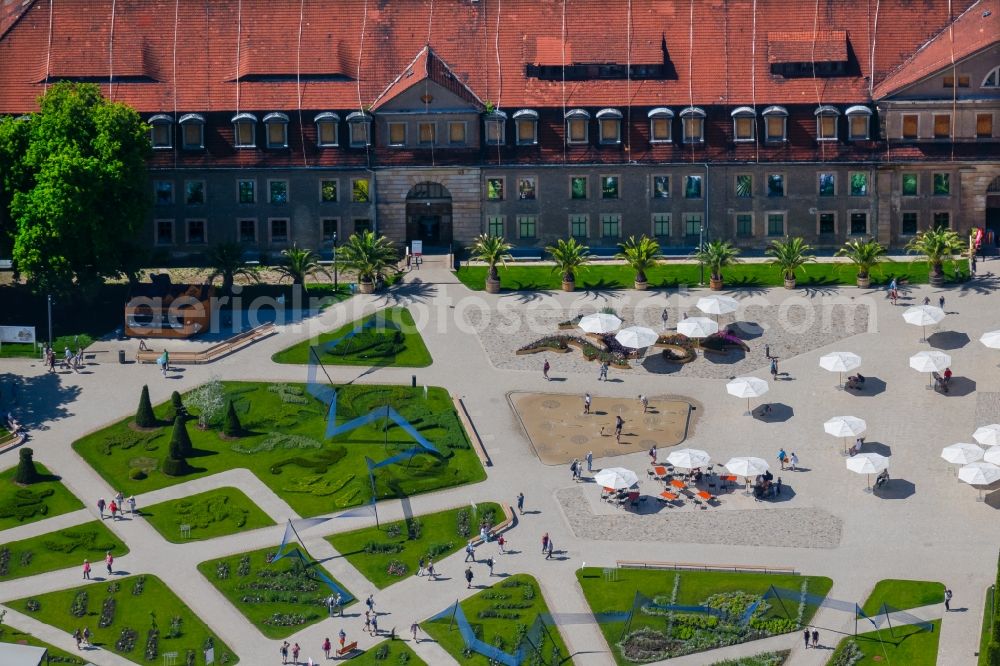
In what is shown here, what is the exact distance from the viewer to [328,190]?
16925 centimetres

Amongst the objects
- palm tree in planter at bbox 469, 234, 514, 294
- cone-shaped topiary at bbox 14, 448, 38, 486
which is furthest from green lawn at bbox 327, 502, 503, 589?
palm tree in planter at bbox 469, 234, 514, 294

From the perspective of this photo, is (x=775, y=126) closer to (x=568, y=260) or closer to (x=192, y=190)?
(x=568, y=260)

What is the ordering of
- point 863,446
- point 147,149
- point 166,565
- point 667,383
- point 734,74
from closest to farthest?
point 166,565 → point 863,446 → point 667,383 → point 147,149 → point 734,74

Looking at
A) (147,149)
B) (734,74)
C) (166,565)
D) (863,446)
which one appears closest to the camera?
(166,565)

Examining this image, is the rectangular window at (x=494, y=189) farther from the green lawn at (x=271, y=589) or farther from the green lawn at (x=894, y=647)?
the green lawn at (x=894, y=647)

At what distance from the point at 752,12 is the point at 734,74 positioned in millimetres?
5814

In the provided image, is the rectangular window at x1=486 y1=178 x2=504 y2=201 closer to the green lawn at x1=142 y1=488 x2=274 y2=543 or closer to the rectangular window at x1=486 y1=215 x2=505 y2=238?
the rectangular window at x1=486 y1=215 x2=505 y2=238

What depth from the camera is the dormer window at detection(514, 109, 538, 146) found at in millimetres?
168375

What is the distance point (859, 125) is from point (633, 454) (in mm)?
43645

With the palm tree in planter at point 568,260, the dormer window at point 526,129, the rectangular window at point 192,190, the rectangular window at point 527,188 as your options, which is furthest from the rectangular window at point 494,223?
the rectangular window at point 192,190

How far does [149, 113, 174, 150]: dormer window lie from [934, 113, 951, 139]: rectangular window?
5819cm

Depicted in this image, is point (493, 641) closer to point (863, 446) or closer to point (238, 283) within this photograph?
point (863, 446)

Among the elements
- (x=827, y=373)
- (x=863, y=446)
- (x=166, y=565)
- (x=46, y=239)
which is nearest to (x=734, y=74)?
(x=827, y=373)

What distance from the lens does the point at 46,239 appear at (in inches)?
5984
